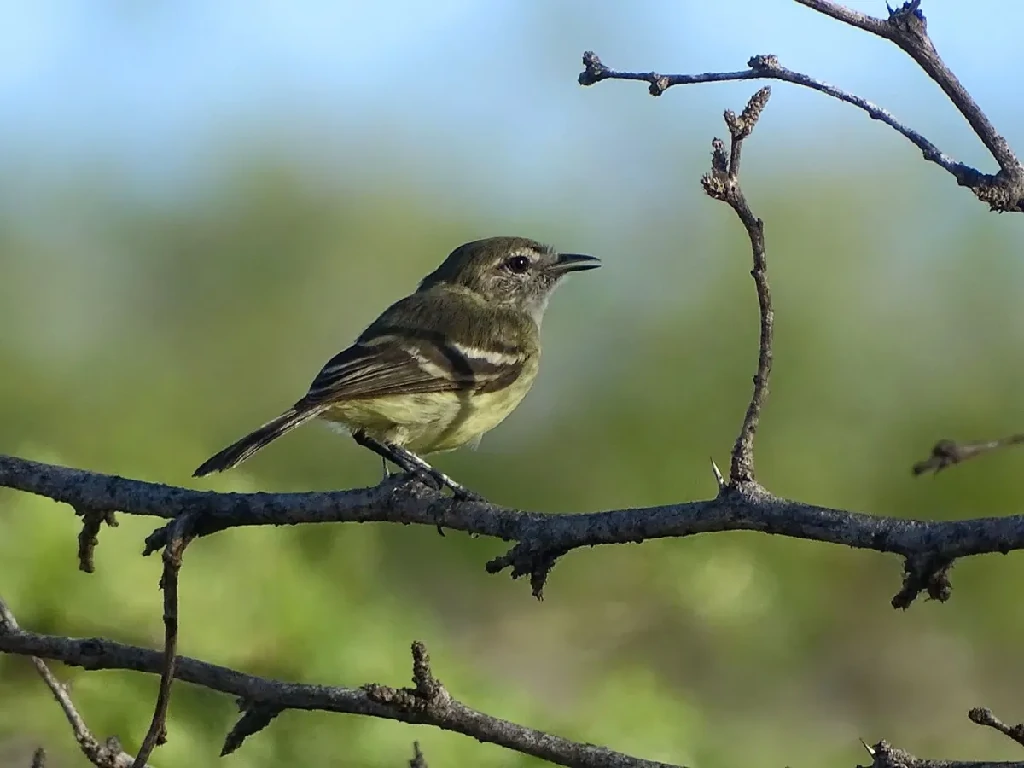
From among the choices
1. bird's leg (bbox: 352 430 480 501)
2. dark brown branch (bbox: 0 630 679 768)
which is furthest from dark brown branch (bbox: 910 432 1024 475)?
bird's leg (bbox: 352 430 480 501)

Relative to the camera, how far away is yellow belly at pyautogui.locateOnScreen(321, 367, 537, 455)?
4488mm

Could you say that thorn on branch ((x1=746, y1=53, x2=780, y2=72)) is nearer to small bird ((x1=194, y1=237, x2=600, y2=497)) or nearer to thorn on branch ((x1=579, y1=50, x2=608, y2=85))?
Result: thorn on branch ((x1=579, y1=50, x2=608, y2=85))

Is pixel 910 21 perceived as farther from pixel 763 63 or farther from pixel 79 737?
pixel 79 737

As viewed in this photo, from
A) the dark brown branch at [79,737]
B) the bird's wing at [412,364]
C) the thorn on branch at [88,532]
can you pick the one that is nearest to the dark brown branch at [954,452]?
the dark brown branch at [79,737]

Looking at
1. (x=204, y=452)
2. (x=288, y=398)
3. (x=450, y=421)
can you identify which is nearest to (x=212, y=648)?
(x=450, y=421)

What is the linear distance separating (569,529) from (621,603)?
6.19 metres

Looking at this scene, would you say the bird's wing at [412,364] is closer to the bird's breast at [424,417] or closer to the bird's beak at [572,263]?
the bird's breast at [424,417]

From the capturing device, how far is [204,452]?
21.9 ft

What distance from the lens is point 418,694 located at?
1.98 metres

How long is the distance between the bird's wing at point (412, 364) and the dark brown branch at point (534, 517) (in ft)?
5.69

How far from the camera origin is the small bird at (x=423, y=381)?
173 inches

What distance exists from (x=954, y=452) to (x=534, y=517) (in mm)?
1029

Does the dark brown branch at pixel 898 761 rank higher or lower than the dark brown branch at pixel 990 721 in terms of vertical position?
lower

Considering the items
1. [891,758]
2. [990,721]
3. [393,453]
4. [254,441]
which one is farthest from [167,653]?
[393,453]
